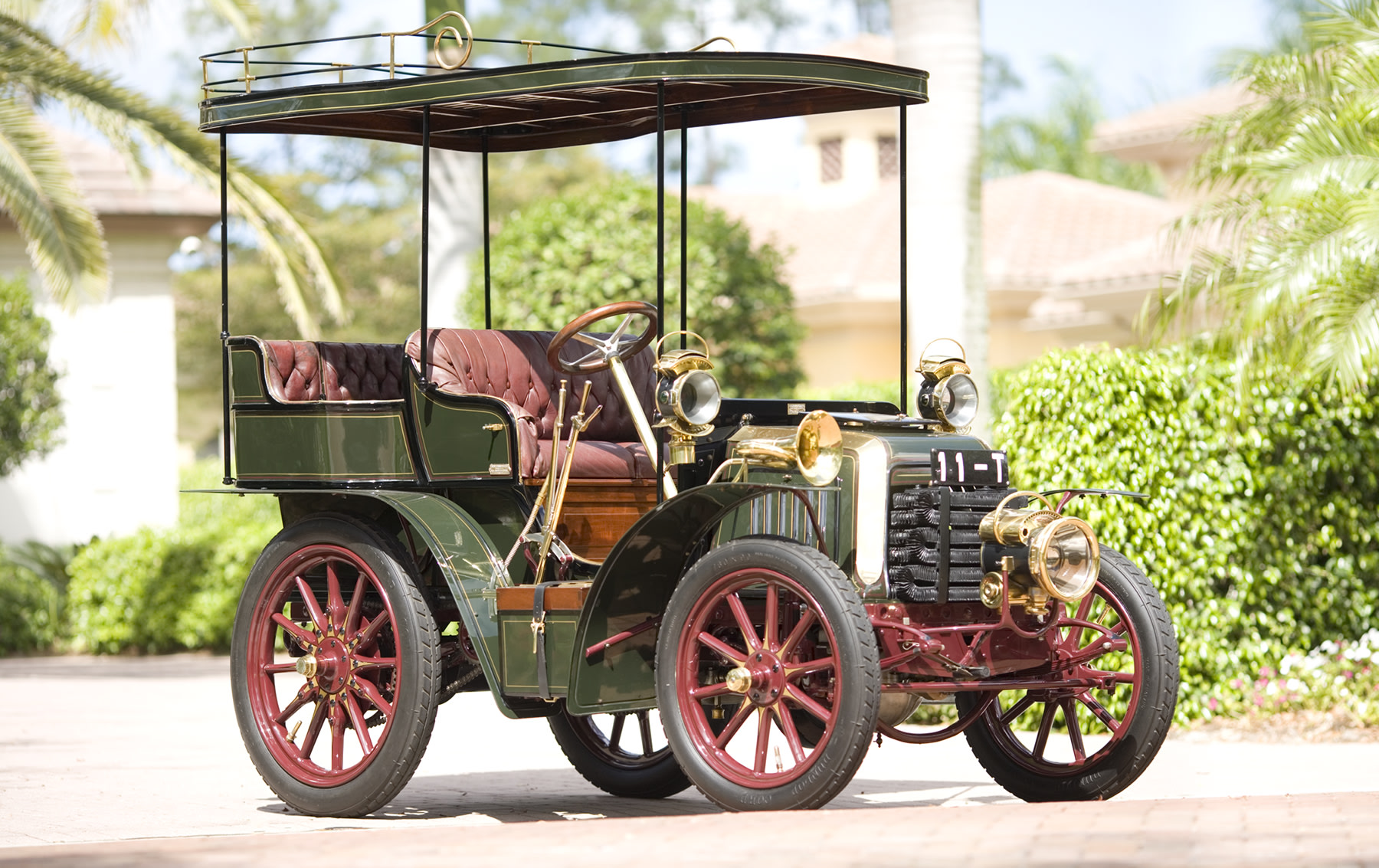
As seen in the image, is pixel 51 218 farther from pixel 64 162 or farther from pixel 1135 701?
pixel 1135 701

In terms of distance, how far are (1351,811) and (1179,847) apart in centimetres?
115

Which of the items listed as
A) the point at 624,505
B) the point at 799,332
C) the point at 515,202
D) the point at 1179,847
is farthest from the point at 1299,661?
the point at 515,202

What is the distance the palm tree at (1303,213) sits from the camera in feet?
31.9

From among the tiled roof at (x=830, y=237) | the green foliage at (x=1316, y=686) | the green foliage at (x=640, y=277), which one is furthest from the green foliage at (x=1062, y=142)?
the green foliage at (x=1316, y=686)

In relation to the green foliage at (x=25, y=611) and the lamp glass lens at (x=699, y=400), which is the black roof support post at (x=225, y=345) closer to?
the lamp glass lens at (x=699, y=400)

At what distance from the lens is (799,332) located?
60.1 feet

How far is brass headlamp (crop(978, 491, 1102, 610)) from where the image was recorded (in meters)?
6.14

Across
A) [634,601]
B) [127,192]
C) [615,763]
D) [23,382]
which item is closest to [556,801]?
[615,763]

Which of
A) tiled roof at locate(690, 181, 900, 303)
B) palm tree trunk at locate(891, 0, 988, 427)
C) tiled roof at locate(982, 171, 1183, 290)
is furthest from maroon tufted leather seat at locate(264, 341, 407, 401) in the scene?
tiled roof at locate(982, 171, 1183, 290)

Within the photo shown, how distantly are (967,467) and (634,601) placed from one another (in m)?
1.23

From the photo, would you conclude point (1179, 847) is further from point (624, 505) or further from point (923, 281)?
point (923, 281)

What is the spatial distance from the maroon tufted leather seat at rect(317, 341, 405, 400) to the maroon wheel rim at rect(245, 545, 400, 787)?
85cm

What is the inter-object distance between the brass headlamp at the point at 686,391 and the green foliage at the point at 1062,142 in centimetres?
3865

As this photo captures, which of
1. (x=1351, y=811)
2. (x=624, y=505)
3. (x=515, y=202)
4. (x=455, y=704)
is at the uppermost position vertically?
(x=515, y=202)
